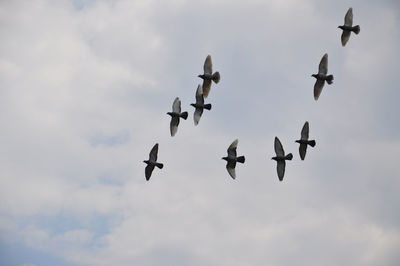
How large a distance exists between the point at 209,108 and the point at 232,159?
464 centimetres

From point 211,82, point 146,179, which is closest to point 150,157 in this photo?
point 146,179

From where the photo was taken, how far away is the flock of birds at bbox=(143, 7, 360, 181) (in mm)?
89250

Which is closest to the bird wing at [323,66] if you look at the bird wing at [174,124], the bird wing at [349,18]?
the bird wing at [349,18]

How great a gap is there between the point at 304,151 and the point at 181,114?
400 inches

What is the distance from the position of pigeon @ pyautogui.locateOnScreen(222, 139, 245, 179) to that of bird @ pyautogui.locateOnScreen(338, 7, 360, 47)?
11.6m

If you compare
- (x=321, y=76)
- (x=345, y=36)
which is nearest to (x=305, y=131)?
(x=321, y=76)

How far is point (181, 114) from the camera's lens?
9156 cm

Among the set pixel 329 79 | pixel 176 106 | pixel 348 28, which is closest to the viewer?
pixel 329 79

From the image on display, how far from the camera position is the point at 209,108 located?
3610 inches

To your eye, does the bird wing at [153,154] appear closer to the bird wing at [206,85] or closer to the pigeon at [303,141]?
the bird wing at [206,85]

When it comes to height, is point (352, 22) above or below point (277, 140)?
above

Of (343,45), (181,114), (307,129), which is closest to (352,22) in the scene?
(343,45)

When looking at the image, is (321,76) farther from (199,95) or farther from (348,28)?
(199,95)

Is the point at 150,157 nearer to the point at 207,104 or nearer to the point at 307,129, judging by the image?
the point at 207,104
